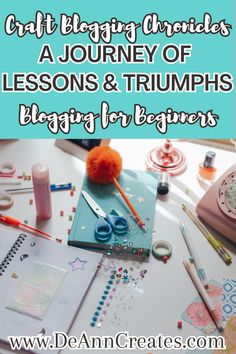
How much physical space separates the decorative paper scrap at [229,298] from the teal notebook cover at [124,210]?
0.17 meters

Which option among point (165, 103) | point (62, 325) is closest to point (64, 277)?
point (62, 325)

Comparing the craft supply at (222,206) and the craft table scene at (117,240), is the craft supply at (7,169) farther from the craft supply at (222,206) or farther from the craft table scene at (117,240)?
the craft supply at (222,206)

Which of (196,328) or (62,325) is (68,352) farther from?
(196,328)

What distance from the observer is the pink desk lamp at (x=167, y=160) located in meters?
1.18

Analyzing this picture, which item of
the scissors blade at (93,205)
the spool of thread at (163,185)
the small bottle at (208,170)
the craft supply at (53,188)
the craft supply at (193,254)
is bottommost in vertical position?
the craft supply at (193,254)

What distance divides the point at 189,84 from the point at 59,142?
0.35 m

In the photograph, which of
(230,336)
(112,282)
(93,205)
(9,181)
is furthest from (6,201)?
(230,336)

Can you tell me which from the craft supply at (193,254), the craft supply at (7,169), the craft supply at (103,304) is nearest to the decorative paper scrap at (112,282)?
the craft supply at (103,304)

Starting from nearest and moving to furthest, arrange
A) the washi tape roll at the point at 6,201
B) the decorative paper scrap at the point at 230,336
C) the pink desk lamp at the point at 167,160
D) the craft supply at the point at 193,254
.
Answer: the decorative paper scrap at the point at 230,336 → the craft supply at the point at 193,254 → the washi tape roll at the point at 6,201 → the pink desk lamp at the point at 167,160

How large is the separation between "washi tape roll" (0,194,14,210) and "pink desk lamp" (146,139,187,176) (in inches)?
13.1

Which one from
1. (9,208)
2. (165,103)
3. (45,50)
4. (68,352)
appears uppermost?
(45,50)

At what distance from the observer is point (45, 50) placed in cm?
116

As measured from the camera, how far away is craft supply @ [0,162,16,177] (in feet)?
3.77

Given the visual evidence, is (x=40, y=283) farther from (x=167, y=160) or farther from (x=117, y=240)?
(x=167, y=160)
